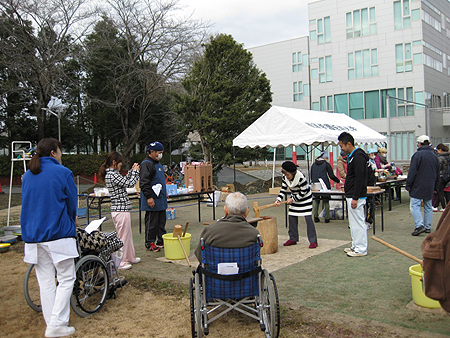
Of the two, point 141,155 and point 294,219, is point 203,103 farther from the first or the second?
point 141,155

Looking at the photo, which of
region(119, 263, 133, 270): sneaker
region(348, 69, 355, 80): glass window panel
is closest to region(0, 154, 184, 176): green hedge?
region(348, 69, 355, 80): glass window panel

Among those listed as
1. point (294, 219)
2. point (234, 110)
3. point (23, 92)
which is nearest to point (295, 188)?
point (294, 219)

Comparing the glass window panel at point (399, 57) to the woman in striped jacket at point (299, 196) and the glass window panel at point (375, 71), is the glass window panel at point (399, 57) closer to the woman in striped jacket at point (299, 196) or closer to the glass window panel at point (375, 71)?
the glass window panel at point (375, 71)

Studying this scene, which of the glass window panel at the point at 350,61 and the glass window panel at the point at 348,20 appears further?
the glass window panel at the point at 350,61

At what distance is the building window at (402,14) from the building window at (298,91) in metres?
12.6

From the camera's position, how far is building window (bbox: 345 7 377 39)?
1346 inches

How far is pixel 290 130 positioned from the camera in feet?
37.3

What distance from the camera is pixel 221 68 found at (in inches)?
818

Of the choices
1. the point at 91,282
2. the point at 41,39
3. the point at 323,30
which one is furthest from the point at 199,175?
the point at 323,30

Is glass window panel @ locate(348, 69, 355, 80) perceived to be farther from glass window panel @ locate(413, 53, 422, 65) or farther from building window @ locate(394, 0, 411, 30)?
glass window panel @ locate(413, 53, 422, 65)

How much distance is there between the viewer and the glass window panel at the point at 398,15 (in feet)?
108

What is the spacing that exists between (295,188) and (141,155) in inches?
1169

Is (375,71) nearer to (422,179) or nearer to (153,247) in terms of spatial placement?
(422,179)

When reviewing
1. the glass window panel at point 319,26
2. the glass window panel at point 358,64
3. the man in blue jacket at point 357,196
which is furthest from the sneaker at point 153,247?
the glass window panel at point 319,26
